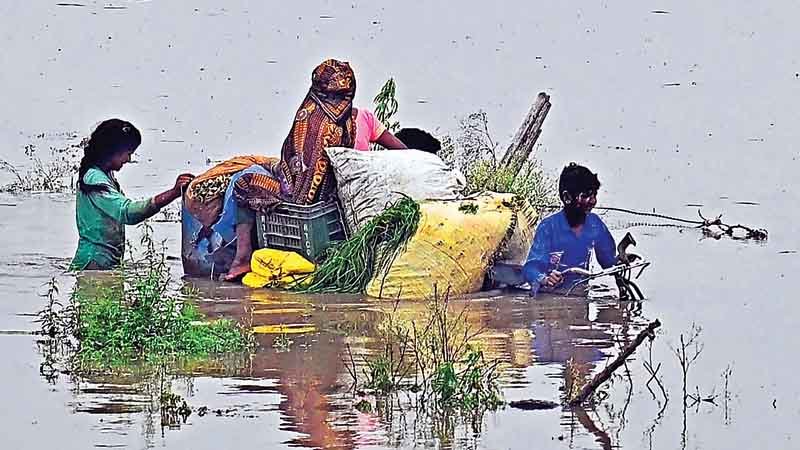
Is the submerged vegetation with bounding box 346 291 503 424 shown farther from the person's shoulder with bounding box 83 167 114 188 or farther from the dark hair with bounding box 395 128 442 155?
the dark hair with bounding box 395 128 442 155

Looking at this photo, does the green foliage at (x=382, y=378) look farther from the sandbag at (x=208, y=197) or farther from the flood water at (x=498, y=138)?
the sandbag at (x=208, y=197)

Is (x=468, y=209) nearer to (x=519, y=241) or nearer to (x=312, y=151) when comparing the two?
(x=519, y=241)

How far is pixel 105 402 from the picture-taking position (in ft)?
26.1

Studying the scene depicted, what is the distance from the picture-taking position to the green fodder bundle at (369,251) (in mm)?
11039

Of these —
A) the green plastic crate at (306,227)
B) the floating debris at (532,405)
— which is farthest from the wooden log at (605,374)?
the green plastic crate at (306,227)

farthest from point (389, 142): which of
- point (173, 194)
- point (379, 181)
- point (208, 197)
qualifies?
point (173, 194)

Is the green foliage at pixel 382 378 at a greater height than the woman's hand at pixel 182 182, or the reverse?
the woman's hand at pixel 182 182

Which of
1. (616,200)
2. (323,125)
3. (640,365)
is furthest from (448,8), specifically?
(640,365)

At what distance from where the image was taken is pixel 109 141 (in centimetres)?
1173

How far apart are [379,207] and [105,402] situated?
11.8 feet

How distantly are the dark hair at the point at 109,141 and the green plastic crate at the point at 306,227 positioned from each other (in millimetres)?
984

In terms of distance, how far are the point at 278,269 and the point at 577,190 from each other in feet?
6.44

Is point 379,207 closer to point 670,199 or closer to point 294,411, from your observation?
point 294,411

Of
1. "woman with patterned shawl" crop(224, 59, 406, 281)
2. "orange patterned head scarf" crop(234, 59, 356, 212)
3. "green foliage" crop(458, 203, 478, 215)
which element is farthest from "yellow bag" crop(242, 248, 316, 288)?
"green foliage" crop(458, 203, 478, 215)
